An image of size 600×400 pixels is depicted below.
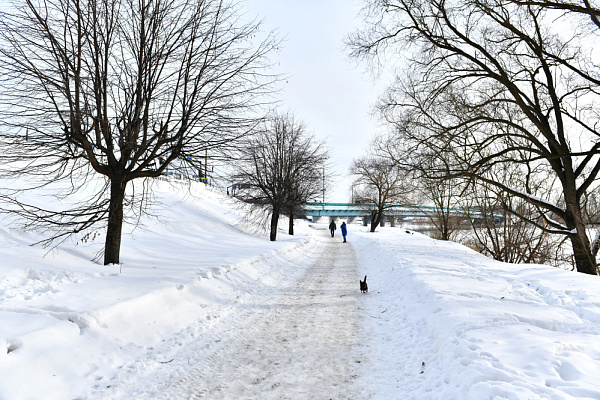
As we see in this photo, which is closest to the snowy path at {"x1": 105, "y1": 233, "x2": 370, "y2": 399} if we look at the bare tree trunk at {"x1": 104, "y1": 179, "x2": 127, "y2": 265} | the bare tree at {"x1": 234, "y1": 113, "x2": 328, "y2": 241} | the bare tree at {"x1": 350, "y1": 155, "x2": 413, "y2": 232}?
the bare tree trunk at {"x1": 104, "y1": 179, "x2": 127, "y2": 265}

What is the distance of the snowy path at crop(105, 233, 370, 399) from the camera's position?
314 cm

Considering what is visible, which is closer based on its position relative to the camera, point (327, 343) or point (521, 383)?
point (521, 383)

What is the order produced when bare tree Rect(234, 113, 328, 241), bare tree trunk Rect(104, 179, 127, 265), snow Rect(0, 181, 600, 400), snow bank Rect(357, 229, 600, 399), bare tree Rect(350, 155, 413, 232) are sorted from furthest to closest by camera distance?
1. bare tree Rect(350, 155, 413, 232)
2. bare tree Rect(234, 113, 328, 241)
3. bare tree trunk Rect(104, 179, 127, 265)
4. snow Rect(0, 181, 600, 400)
5. snow bank Rect(357, 229, 600, 399)

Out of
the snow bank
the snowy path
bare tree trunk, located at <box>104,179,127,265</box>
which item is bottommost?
the snowy path

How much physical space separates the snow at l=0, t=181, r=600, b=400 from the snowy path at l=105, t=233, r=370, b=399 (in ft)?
0.07

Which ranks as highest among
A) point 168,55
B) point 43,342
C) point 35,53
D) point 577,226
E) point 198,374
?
point 168,55

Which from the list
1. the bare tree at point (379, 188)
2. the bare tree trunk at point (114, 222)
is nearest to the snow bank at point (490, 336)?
the bare tree trunk at point (114, 222)

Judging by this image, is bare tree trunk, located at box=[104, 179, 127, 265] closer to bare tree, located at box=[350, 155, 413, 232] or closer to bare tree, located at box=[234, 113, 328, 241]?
bare tree, located at box=[234, 113, 328, 241]

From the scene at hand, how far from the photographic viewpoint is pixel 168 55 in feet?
23.3

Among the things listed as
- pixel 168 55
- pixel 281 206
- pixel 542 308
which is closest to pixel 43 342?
pixel 168 55

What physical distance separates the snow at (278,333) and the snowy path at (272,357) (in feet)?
0.07

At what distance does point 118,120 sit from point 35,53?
1.71m

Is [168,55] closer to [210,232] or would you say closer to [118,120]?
[118,120]

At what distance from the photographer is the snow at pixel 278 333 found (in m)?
3.05
